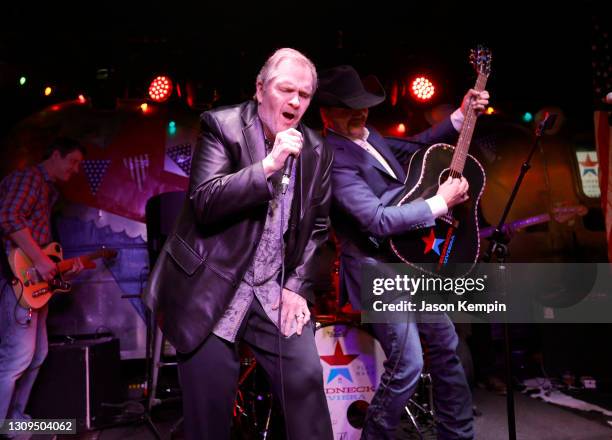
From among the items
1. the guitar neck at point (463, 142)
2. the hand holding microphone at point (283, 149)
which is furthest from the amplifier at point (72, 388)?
the hand holding microphone at point (283, 149)

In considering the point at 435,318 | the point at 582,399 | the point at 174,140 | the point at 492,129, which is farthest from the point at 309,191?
the point at 492,129

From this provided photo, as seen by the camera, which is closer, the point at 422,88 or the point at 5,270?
the point at 5,270

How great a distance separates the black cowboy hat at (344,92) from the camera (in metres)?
3.09

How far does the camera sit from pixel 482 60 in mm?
3270

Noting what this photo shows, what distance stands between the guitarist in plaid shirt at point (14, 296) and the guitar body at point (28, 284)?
0.17 ft

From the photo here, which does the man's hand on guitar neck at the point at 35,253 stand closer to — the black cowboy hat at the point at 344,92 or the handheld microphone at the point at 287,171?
the black cowboy hat at the point at 344,92

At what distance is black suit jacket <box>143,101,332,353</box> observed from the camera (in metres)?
1.86

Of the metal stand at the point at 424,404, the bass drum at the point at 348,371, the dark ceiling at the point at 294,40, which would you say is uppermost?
the dark ceiling at the point at 294,40

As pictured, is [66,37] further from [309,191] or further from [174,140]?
[309,191]

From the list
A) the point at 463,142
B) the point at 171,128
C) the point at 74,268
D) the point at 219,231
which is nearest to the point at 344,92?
the point at 463,142

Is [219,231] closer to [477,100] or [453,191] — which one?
[453,191]

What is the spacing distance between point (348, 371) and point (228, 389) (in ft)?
5.63

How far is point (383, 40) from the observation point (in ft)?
19.4

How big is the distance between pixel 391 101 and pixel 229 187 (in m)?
4.86
